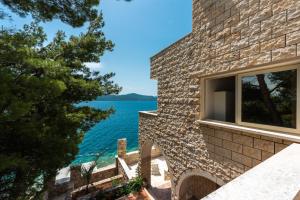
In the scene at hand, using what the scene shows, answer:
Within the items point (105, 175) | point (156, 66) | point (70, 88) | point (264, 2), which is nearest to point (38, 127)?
point (70, 88)

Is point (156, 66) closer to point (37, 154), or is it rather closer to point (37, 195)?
point (37, 154)

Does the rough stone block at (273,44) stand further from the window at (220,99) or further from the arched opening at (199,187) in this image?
the arched opening at (199,187)

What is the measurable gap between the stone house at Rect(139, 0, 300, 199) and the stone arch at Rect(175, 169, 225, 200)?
1.6 inches

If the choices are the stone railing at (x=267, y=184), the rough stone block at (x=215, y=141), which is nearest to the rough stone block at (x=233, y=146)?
the rough stone block at (x=215, y=141)

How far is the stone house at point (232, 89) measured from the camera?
261 centimetres

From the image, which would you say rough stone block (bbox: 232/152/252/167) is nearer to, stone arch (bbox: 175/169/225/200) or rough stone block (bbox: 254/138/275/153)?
rough stone block (bbox: 254/138/275/153)

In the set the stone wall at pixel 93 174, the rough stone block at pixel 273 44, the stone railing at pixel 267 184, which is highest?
the rough stone block at pixel 273 44

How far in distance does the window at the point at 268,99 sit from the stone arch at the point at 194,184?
1.57 m

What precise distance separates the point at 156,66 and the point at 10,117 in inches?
220

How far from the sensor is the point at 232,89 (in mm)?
4398

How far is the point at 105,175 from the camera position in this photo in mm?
12969

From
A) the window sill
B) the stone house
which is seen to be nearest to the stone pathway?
the stone house

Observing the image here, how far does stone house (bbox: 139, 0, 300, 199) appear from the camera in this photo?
261 cm

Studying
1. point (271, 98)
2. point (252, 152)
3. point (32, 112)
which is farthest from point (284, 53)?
point (32, 112)
